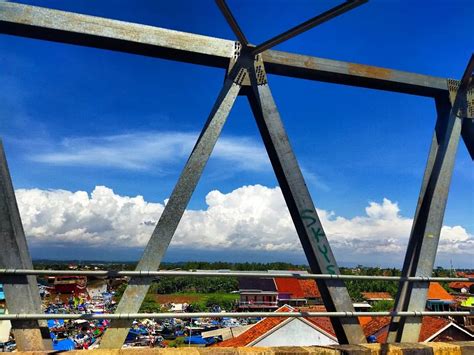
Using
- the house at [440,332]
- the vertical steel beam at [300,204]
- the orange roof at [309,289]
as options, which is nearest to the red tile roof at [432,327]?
the house at [440,332]

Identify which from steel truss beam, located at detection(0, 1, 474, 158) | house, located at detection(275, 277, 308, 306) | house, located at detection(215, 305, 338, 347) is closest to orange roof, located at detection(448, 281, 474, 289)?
steel truss beam, located at detection(0, 1, 474, 158)

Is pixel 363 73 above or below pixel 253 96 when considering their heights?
above

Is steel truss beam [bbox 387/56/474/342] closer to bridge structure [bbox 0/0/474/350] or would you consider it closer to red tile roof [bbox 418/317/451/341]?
bridge structure [bbox 0/0/474/350]

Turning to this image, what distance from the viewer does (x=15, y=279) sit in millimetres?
3002

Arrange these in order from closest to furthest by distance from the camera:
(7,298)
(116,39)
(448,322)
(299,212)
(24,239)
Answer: (7,298)
(24,239)
(116,39)
(299,212)
(448,322)

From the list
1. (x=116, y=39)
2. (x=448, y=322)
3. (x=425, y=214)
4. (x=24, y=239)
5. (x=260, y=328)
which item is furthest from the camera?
(x=260, y=328)

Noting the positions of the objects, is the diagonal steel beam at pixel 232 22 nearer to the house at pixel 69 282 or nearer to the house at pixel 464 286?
the house at pixel 69 282

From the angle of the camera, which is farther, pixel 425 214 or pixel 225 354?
pixel 425 214

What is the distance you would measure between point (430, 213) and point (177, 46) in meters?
3.38

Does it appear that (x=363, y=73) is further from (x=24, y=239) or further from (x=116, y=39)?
(x=24, y=239)

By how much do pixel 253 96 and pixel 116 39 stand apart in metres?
1.49

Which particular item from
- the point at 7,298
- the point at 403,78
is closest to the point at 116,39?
the point at 7,298

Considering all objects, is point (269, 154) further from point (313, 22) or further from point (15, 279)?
point (15, 279)

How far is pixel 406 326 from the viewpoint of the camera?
13.0 ft
